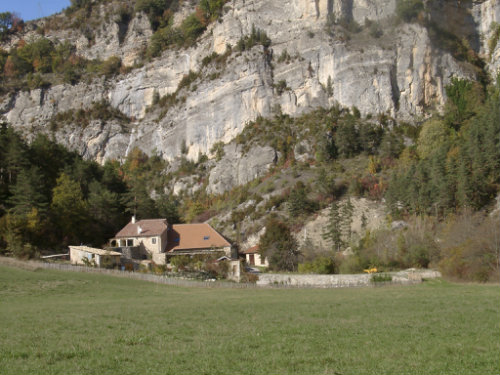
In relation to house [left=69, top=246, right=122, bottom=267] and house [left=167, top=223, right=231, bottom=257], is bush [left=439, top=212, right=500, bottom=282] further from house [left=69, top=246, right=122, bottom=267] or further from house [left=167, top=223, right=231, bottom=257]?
house [left=69, top=246, right=122, bottom=267]

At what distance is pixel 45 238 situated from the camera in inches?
1842

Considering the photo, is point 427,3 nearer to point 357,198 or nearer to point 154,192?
point 357,198

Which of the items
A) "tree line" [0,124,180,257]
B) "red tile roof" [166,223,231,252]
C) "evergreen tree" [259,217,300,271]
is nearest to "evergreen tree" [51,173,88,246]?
"tree line" [0,124,180,257]

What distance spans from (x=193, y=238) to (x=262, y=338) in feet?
132

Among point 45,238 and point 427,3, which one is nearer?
point 45,238

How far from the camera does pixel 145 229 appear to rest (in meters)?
49.8

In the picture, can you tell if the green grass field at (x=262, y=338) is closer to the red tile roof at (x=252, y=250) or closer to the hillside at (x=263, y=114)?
the hillside at (x=263, y=114)

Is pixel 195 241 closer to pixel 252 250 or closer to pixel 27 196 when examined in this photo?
pixel 252 250

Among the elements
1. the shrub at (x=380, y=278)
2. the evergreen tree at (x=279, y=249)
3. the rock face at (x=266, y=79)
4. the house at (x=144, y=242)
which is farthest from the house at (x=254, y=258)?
the rock face at (x=266, y=79)

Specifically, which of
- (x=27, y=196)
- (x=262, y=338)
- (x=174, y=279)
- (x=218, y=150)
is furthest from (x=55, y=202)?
(x=262, y=338)

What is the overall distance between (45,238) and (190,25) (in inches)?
2471

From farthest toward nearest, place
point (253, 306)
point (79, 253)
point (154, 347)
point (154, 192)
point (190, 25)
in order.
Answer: point (190, 25), point (154, 192), point (79, 253), point (253, 306), point (154, 347)

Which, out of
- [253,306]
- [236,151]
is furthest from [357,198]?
[253,306]

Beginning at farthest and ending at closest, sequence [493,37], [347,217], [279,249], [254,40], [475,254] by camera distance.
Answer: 1. [254,40]
2. [493,37]
3. [347,217]
4. [279,249]
5. [475,254]
